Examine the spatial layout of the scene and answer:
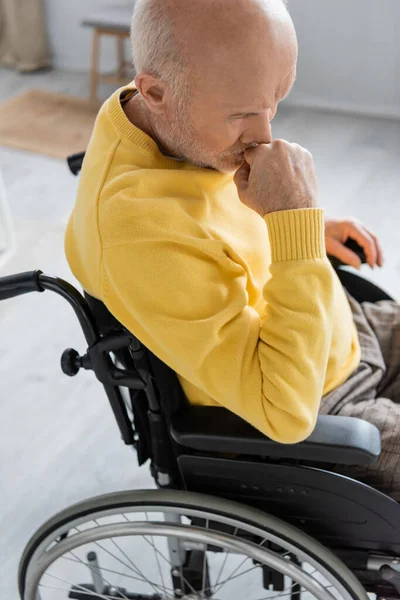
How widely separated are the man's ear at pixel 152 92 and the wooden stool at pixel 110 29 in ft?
8.68

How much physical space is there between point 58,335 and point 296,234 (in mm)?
1434

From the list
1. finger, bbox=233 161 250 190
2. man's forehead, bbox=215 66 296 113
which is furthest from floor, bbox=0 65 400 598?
man's forehead, bbox=215 66 296 113

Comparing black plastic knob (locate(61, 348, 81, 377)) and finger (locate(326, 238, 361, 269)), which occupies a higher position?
finger (locate(326, 238, 361, 269))

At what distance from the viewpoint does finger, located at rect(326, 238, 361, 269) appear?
1.45 meters

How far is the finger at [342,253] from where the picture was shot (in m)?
1.45

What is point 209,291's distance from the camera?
1.02 m

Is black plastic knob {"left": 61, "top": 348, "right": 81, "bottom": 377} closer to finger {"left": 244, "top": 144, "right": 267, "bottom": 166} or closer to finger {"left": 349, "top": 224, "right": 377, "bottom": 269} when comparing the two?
finger {"left": 244, "top": 144, "right": 267, "bottom": 166}

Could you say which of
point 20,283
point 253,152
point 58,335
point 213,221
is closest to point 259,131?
point 253,152

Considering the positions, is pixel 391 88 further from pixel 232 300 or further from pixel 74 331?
pixel 232 300

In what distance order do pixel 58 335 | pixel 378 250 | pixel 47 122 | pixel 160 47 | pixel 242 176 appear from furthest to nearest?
pixel 47 122 < pixel 58 335 < pixel 378 250 < pixel 242 176 < pixel 160 47

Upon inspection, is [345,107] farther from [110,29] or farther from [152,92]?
[152,92]

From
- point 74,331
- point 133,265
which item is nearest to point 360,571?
point 133,265

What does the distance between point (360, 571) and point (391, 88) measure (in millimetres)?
2888

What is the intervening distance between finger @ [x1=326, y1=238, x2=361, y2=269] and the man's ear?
0.53 m
